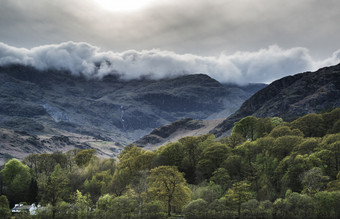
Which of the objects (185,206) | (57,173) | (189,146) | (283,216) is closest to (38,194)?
(57,173)

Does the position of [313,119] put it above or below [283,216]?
above

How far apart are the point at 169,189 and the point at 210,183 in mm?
15244

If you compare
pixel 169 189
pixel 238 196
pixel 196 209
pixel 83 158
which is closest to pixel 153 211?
pixel 169 189

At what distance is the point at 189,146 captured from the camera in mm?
136500

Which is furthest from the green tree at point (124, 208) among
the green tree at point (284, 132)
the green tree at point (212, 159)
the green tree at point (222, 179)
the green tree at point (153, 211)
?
the green tree at point (284, 132)

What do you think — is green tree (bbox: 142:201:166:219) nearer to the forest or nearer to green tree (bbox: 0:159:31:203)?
the forest

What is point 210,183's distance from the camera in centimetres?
9725

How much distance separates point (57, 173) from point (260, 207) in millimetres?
97441

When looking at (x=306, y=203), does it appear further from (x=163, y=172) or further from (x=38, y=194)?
(x=38, y=194)

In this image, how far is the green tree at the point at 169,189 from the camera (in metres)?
87.4

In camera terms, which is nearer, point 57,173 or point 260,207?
point 260,207

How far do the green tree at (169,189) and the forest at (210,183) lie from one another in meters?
0.27

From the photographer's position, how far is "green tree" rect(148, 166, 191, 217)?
8744 centimetres

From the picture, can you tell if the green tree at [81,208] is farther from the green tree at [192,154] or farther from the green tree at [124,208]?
the green tree at [192,154]
